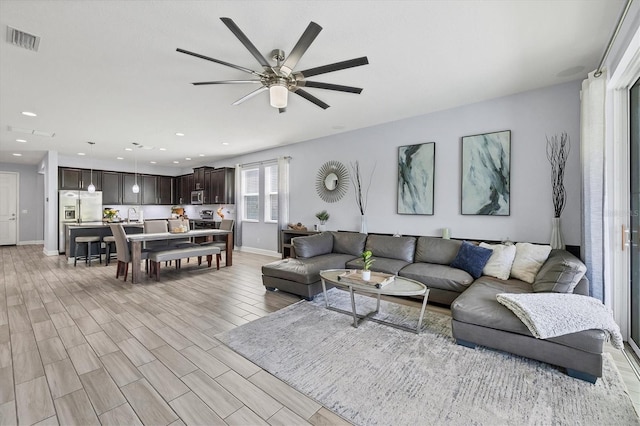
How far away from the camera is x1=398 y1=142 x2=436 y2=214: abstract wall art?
14.6 ft

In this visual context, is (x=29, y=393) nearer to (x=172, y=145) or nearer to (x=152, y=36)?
(x=152, y=36)

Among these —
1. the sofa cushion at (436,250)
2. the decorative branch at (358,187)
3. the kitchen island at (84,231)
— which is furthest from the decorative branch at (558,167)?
the kitchen island at (84,231)

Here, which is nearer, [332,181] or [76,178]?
[332,181]

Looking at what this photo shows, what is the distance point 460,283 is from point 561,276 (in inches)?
37.0

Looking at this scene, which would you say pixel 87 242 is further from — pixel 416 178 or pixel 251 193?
pixel 416 178

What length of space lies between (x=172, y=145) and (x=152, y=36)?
4.67m

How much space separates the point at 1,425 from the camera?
5.10ft

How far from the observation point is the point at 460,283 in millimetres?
3186

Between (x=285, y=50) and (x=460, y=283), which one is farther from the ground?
(x=285, y=50)

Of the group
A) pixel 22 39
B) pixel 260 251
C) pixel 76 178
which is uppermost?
pixel 22 39

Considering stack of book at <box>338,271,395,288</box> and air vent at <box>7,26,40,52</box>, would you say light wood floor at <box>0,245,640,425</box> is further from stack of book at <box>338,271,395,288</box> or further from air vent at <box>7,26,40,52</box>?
air vent at <box>7,26,40,52</box>

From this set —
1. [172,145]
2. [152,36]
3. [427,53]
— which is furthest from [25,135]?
[427,53]

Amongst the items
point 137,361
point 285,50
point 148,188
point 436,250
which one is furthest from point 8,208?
point 436,250

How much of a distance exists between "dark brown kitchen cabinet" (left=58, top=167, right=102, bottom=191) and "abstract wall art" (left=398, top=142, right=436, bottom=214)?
905 cm
